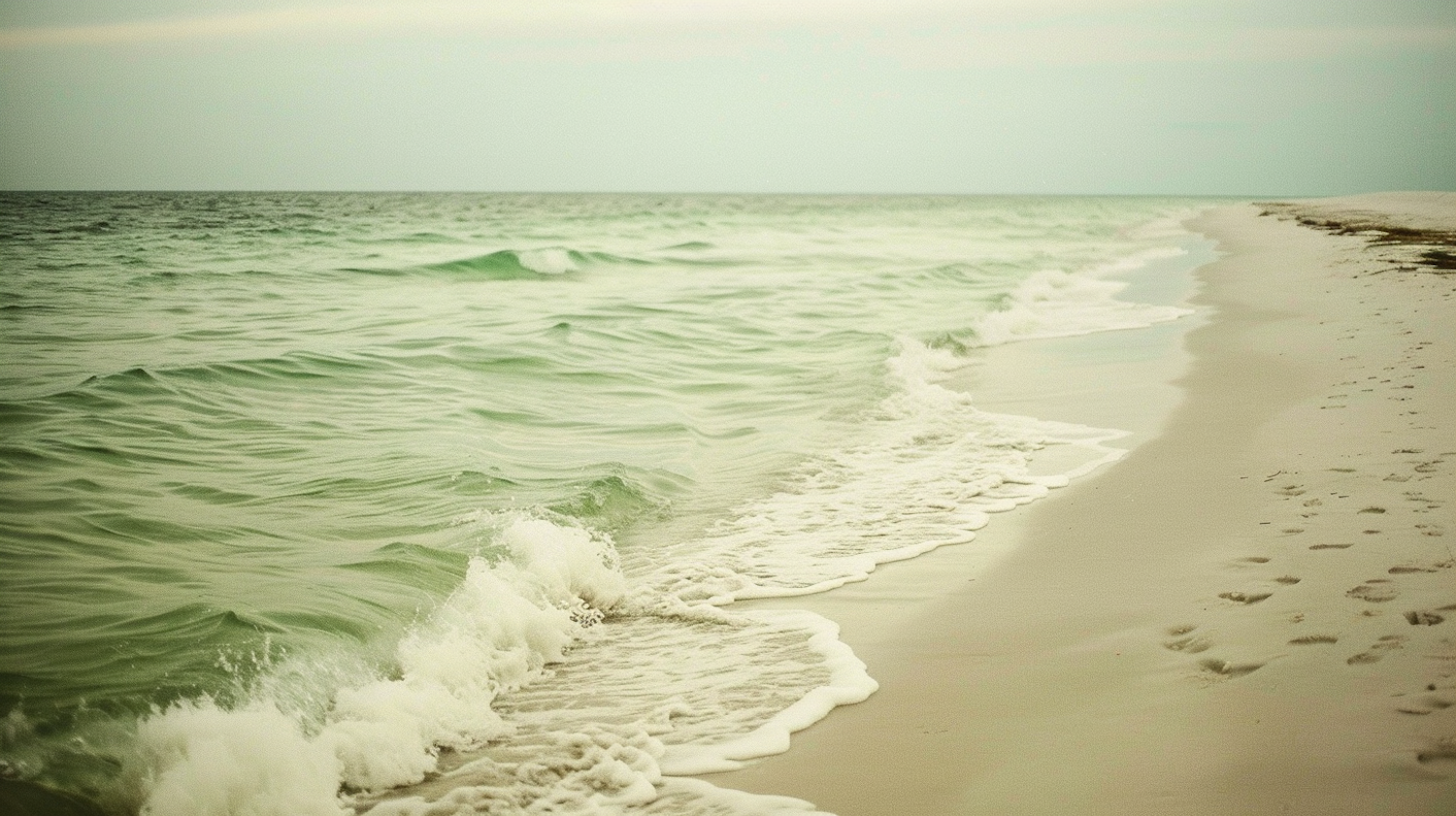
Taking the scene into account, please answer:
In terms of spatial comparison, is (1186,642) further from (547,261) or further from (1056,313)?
(547,261)

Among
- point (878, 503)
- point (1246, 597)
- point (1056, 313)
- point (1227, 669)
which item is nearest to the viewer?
point (1227, 669)

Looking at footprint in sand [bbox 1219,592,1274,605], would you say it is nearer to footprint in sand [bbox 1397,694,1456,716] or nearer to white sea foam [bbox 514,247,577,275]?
footprint in sand [bbox 1397,694,1456,716]

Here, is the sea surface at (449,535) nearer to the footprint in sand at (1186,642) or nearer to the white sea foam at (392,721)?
the white sea foam at (392,721)

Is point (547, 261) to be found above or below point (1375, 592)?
above

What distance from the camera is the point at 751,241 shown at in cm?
3719

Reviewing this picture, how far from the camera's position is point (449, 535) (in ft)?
18.7

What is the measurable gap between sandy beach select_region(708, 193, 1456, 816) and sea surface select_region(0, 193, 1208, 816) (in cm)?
31

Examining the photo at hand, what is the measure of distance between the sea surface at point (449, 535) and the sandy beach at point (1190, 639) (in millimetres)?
308

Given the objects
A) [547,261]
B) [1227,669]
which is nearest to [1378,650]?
[1227,669]

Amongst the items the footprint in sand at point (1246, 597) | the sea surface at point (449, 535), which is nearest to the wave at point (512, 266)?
the sea surface at point (449, 535)

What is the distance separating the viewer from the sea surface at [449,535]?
3416 mm

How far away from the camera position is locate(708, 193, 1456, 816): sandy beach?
2.92 meters

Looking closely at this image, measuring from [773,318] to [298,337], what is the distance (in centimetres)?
717

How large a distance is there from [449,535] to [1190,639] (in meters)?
3.91
